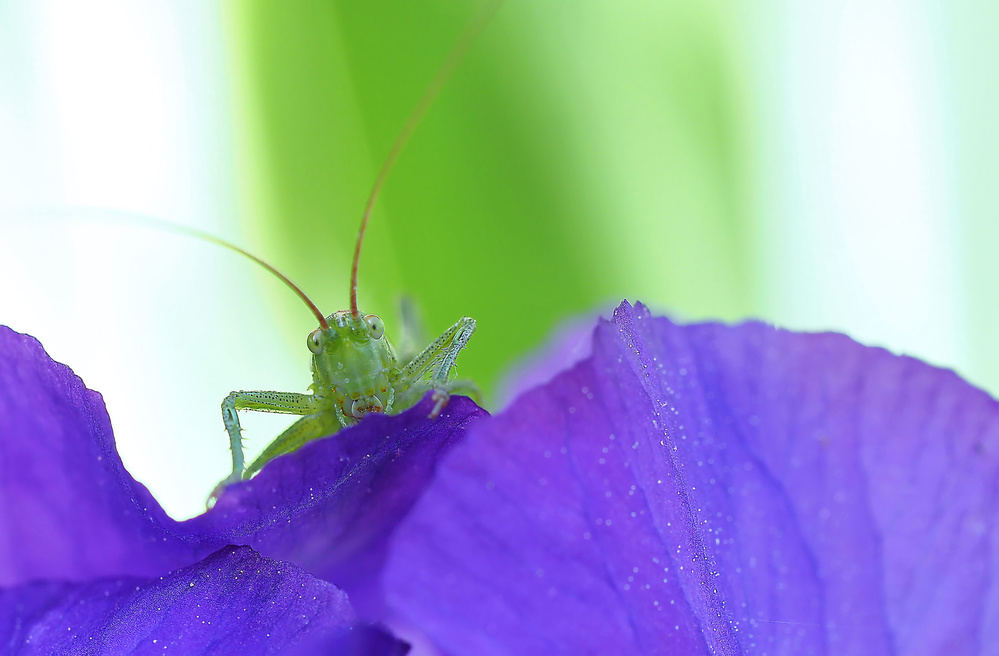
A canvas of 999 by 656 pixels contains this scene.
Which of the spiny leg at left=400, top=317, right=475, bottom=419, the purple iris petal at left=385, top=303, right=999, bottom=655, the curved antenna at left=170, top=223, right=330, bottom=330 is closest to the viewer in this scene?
the purple iris petal at left=385, top=303, right=999, bottom=655

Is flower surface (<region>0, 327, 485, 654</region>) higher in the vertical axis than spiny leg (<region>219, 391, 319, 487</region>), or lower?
lower

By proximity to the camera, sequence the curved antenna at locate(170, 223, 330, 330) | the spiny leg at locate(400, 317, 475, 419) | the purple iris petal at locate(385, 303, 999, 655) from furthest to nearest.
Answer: the spiny leg at locate(400, 317, 475, 419) < the curved antenna at locate(170, 223, 330, 330) < the purple iris petal at locate(385, 303, 999, 655)

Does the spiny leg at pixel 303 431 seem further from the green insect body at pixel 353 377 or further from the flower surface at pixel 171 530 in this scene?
the flower surface at pixel 171 530

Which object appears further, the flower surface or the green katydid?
the green katydid

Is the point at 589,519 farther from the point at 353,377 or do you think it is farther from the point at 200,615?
the point at 353,377

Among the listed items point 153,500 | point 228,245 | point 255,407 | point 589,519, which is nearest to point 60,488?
point 153,500

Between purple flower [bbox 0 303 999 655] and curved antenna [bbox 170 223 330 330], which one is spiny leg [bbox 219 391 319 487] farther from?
purple flower [bbox 0 303 999 655]

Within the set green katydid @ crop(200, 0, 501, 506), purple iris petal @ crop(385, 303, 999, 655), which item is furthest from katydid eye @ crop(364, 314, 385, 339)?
purple iris petal @ crop(385, 303, 999, 655)

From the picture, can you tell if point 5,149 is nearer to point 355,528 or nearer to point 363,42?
point 363,42

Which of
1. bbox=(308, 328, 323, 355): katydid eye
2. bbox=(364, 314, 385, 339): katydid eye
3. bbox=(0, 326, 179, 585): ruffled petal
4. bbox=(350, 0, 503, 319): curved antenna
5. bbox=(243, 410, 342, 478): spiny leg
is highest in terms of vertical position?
bbox=(350, 0, 503, 319): curved antenna
